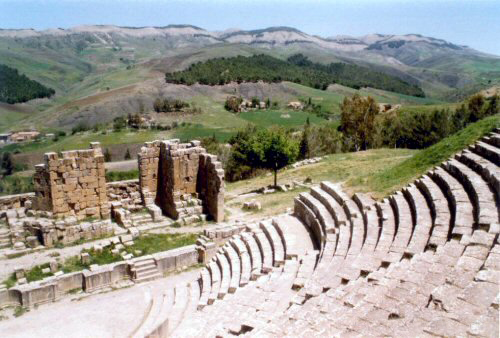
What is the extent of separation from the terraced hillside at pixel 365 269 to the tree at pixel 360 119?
117 ft

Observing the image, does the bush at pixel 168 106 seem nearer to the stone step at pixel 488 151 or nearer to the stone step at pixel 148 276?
the stone step at pixel 148 276

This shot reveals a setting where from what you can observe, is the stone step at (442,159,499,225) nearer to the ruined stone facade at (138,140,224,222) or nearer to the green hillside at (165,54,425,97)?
the ruined stone facade at (138,140,224,222)

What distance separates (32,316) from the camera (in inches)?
687

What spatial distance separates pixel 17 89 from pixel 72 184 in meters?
165

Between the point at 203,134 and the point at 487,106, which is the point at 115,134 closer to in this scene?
the point at 203,134

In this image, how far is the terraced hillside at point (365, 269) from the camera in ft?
26.1

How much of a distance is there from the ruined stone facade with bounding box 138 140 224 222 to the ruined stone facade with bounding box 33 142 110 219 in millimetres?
3285

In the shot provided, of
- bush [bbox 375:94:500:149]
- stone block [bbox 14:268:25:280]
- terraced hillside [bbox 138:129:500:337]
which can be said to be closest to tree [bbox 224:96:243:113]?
bush [bbox 375:94:500:149]

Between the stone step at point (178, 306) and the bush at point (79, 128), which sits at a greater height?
the bush at point (79, 128)

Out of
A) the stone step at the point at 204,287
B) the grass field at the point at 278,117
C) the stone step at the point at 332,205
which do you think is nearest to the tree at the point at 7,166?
the grass field at the point at 278,117

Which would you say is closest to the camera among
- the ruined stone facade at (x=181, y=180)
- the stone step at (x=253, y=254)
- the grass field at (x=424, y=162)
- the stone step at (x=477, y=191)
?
the stone step at (x=477, y=191)

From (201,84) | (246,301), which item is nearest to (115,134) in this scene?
(201,84)

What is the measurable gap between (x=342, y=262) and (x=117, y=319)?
9460 mm

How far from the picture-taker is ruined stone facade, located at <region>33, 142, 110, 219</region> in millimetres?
23750
